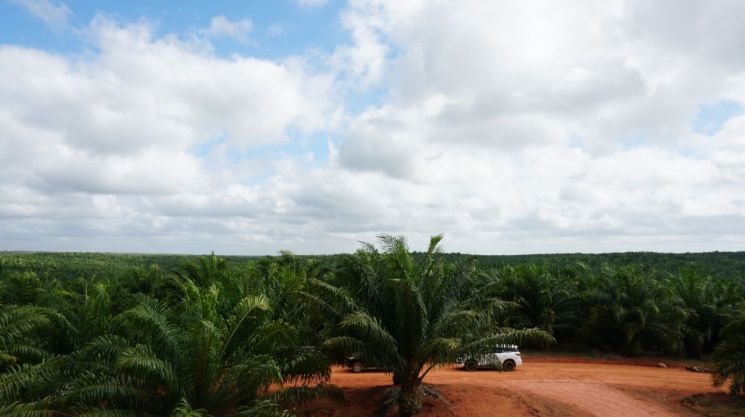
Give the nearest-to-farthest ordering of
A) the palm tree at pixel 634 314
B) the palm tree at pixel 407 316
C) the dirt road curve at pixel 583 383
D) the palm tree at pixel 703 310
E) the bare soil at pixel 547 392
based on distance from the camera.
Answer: the palm tree at pixel 407 316
the bare soil at pixel 547 392
the dirt road curve at pixel 583 383
the palm tree at pixel 634 314
the palm tree at pixel 703 310

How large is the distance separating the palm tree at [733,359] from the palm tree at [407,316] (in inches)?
233

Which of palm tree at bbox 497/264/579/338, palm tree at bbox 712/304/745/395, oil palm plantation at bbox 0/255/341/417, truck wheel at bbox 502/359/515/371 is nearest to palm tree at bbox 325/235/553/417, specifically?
oil palm plantation at bbox 0/255/341/417

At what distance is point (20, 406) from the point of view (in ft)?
20.4

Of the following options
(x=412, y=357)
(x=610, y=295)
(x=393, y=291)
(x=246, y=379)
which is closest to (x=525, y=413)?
(x=412, y=357)

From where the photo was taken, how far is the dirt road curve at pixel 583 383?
40.6 ft

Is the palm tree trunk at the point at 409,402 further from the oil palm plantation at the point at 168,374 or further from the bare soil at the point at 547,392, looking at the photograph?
the oil palm plantation at the point at 168,374

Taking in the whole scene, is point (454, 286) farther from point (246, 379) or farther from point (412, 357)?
point (246, 379)

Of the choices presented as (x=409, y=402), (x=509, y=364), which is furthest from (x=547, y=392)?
(x=409, y=402)

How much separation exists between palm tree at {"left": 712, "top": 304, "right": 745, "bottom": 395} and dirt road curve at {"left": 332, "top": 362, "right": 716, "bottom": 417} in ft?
5.24

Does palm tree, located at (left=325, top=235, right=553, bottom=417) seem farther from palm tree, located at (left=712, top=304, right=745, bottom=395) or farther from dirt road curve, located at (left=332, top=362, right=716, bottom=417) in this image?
palm tree, located at (left=712, top=304, right=745, bottom=395)

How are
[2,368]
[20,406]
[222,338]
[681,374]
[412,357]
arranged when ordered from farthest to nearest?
1. [681,374]
2. [412,357]
3. [2,368]
4. [222,338]
5. [20,406]

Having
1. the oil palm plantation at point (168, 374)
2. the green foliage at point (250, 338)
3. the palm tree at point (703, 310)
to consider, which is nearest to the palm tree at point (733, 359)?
the green foliage at point (250, 338)

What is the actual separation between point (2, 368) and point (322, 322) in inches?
257

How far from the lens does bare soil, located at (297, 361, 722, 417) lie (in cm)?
1084
